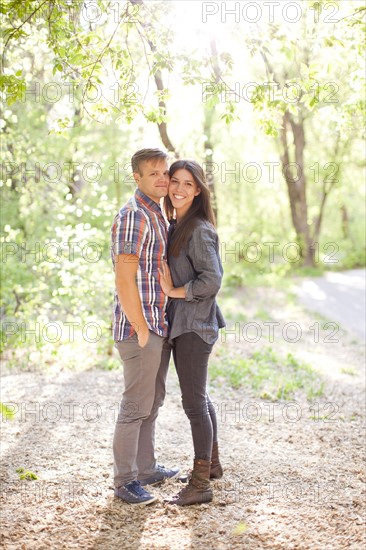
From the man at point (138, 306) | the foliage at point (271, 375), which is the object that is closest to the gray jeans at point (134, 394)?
the man at point (138, 306)

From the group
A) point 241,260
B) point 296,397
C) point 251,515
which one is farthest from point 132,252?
point 241,260

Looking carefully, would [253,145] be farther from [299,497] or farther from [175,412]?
[299,497]

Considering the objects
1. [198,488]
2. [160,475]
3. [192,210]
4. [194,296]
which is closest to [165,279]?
[194,296]

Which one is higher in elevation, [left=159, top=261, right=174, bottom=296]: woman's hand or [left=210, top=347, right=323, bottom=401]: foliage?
[left=159, top=261, right=174, bottom=296]: woman's hand

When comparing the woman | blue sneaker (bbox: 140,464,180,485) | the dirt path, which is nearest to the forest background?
the woman

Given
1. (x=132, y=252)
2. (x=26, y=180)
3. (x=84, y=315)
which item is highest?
(x=26, y=180)

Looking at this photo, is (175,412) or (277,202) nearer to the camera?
(175,412)

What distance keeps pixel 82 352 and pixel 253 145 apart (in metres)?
17.7

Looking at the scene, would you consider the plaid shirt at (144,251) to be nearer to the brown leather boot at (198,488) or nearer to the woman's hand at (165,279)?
the woman's hand at (165,279)

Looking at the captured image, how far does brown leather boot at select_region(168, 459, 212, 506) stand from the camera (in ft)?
12.6

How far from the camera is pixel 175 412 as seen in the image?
6164mm

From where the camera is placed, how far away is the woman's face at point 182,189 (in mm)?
3869

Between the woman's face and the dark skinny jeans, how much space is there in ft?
2.63

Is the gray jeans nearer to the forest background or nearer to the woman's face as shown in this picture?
the woman's face
